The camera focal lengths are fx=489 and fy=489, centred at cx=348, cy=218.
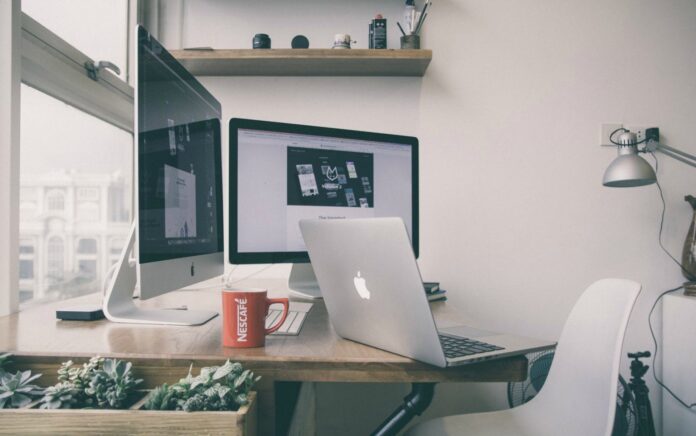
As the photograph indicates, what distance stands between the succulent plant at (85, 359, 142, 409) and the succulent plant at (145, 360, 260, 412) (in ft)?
0.16

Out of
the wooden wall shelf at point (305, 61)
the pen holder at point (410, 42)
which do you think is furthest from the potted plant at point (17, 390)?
the pen holder at point (410, 42)

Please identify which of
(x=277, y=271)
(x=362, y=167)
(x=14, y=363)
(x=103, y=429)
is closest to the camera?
(x=103, y=429)

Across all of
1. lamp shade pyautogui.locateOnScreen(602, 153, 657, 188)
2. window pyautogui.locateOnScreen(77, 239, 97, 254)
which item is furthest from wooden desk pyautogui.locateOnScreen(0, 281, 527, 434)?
lamp shade pyautogui.locateOnScreen(602, 153, 657, 188)

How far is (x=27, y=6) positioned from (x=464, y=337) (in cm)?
138

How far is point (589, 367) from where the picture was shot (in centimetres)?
97

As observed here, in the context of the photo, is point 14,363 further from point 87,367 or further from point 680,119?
point 680,119

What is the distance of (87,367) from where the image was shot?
68cm

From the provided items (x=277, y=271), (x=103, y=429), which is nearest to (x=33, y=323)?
(x=103, y=429)

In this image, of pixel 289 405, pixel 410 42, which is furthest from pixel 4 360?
pixel 410 42

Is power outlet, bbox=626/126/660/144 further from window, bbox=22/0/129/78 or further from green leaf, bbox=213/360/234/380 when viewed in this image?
window, bbox=22/0/129/78

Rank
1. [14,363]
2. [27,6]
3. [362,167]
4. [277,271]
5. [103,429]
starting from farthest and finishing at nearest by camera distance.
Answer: [277,271] → [362,167] → [27,6] → [14,363] → [103,429]

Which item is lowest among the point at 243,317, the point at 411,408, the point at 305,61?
the point at 411,408

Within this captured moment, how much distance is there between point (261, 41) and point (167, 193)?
1126 mm

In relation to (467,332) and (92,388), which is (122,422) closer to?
(92,388)
